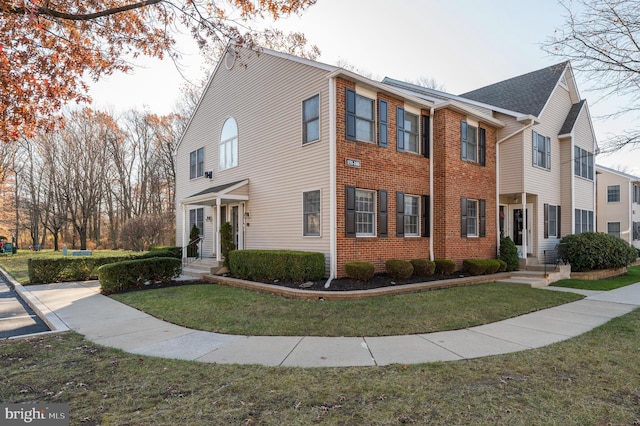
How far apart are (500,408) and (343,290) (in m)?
5.75

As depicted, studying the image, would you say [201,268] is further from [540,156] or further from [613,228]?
[613,228]

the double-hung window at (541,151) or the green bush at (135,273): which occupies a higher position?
the double-hung window at (541,151)

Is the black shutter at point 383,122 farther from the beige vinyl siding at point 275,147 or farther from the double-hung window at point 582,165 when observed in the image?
the double-hung window at point 582,165

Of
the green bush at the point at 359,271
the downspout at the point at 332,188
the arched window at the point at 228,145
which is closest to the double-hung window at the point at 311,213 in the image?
the downspout at the point at 332,188

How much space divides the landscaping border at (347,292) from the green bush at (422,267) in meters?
0.60

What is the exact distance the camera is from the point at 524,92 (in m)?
16.8

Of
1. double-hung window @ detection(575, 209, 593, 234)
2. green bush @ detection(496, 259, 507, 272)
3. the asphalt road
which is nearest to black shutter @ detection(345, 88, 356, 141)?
green bush @ detection(496, 259, 507, 272)

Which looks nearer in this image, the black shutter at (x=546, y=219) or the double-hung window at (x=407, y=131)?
the double-hung window at (x=407, y=131)

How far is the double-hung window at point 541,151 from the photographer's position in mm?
15156

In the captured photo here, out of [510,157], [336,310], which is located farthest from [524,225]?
[336,310]

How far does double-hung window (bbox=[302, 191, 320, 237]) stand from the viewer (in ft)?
35.4

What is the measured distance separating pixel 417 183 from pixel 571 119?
10015 millimetres

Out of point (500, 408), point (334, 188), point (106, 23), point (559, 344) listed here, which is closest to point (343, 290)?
point (334, 188)

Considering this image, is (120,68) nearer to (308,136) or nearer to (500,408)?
(308,136)
